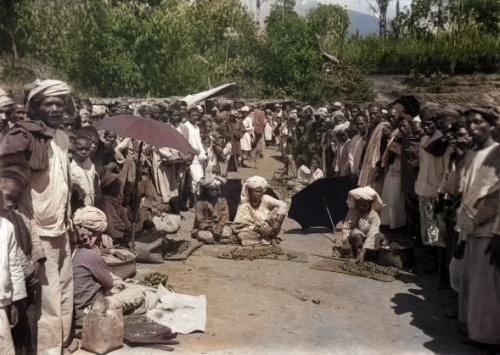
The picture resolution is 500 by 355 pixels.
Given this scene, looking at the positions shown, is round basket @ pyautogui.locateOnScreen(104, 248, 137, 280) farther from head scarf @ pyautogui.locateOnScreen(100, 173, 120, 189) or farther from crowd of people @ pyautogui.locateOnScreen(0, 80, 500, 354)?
head scarf @ pyautogui.locateOnScreen(100, 173, 120, 189)

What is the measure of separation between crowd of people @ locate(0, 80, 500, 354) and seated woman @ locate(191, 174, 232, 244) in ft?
0.07

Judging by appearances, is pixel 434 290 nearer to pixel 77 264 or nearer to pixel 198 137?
pixel 77 264

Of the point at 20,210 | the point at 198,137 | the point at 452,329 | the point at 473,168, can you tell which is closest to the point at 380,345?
the point at 452,329

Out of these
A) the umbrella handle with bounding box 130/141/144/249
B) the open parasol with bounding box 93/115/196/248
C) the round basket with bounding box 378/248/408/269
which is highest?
the open parasol with bounding box 93/115/196/248

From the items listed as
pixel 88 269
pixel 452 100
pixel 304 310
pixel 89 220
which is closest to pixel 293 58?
pixel 452 100

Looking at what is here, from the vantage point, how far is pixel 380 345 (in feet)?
16.5

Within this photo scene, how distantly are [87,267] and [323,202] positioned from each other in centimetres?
501

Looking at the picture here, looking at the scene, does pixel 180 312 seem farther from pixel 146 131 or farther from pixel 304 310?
pixel 146 131

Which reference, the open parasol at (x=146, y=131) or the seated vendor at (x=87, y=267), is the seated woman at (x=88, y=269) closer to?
the seated vendor at (x=87, y=267)

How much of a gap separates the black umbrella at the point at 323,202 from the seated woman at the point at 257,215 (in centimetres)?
78

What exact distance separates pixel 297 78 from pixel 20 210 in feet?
84.2

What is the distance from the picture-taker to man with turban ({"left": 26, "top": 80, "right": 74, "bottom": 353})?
4.43m

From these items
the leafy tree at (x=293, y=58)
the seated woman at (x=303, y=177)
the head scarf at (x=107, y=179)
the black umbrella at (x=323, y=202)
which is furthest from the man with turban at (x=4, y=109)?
the leafy tree at (x=293, y=58)

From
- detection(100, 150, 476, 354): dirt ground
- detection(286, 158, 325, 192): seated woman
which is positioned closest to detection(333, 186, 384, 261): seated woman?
detection(100, 150, 476, 354): dirt ground
